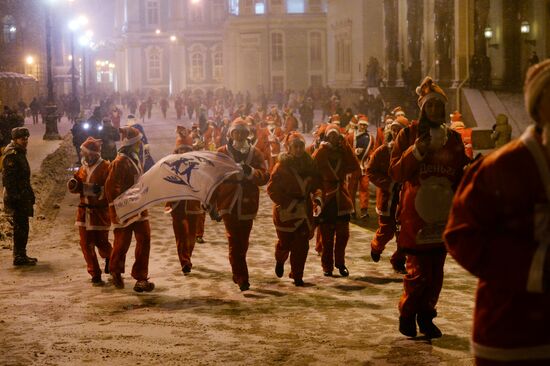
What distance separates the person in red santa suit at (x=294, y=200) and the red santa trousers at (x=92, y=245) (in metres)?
1.97

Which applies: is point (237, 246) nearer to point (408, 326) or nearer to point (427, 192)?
point (408, 326)

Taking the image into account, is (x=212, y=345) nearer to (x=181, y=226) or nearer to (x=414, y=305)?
(x=414, y=305)

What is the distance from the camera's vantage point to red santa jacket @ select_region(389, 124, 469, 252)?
7.14 m

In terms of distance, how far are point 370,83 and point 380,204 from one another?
1384 inches

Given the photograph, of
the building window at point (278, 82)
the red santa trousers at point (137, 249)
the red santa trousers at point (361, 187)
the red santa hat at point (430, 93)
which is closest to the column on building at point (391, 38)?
the red santa trousers at point (361, 187)

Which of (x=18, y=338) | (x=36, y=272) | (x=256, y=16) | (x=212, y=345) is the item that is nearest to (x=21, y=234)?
(x=36, y=272)

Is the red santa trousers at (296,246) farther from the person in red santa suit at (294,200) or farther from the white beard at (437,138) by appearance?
the white beard at (437,138)

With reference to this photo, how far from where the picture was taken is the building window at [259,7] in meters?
78.0

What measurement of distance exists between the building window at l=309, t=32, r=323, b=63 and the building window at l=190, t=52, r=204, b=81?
20.7 metres

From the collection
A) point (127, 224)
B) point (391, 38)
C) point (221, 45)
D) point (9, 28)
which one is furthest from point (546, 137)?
point (221, 45)

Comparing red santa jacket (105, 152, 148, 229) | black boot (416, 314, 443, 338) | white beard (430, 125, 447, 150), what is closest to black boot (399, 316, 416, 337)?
black boot (416, 314, 443, 338)

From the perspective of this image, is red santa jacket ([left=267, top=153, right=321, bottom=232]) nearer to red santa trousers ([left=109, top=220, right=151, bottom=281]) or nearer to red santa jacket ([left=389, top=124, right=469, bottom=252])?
red santa trousers ([left=109, top=220, right=151, bottom=281])

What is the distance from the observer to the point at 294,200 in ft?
34.1

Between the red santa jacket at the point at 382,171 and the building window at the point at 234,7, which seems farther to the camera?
the building window at the point at 234,7
